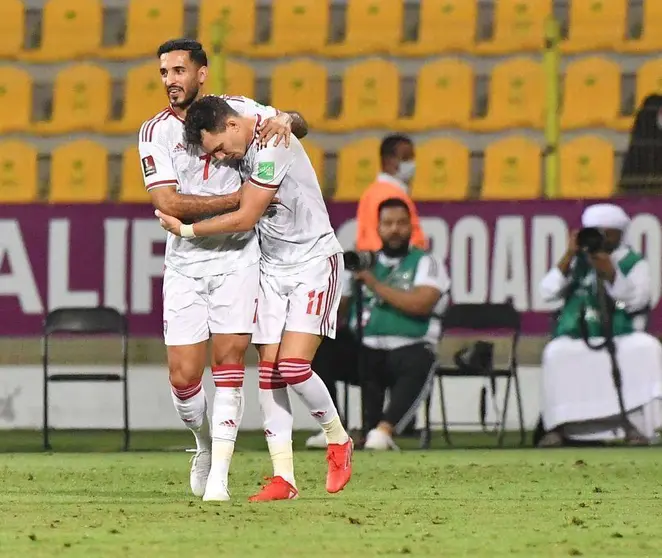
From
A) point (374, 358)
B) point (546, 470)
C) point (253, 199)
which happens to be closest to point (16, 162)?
point (374, 358)

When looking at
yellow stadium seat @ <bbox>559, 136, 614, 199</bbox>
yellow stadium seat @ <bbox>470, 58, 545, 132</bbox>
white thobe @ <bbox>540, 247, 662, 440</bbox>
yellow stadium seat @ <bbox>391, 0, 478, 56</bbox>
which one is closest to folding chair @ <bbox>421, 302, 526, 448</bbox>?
white thobe @ <bbox>540, 247, 662, 440</bbox>

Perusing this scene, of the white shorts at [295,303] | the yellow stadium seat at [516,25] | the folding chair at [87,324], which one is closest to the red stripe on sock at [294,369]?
the white shorts at [295,303]

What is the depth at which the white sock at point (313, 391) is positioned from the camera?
22.7 feet

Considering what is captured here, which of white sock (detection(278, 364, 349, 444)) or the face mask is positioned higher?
the face mask

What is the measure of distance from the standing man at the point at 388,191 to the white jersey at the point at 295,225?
15.8 ft

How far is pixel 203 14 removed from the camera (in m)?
14.8

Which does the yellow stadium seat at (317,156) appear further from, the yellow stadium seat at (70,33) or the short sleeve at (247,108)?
the short sleeve at (247,108)

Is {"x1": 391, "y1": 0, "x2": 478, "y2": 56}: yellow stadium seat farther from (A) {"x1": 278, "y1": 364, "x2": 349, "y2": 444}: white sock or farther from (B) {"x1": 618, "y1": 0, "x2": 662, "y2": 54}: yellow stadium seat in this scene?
(A) {"x1": 278, "y1": 364, "x2": 349, "y2": 444}: white sock

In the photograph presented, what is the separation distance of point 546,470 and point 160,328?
175 inches

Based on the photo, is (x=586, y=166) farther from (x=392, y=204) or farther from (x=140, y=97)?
(x=140, y=97)

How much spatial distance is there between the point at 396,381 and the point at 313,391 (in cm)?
415

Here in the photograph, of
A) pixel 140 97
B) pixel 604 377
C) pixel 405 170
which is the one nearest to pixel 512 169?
pixel 405 170

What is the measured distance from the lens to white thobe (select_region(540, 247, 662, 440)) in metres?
11.4

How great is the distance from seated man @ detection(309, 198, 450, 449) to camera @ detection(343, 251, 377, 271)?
0.05 meters
